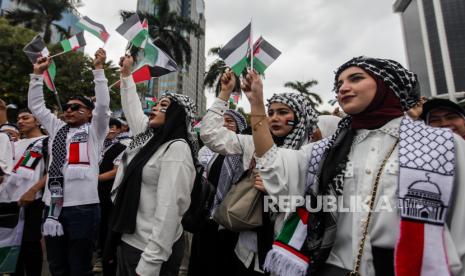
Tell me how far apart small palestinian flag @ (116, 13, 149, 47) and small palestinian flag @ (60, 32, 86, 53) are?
0.75 metres

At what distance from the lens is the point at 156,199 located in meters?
2.11

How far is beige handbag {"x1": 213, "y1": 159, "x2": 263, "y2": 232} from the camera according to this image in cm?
204

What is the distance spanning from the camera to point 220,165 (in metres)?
3.36

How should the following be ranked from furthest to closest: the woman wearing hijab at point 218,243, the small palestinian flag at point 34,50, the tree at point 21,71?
the tree at point 21,71
the small palestinian flag at point 34,50
the woman wearing hijab at point 218,243

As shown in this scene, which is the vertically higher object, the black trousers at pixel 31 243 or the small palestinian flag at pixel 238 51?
the small palestinian flag at pixel 238 51

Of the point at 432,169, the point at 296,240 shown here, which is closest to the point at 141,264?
the point at 296,240

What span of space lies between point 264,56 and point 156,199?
51.4 inches

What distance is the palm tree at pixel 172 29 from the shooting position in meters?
19.5

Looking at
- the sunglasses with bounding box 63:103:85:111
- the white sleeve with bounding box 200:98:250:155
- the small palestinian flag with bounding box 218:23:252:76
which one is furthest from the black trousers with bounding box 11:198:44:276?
the small palestinian flag with bounding box 218:23:252:76

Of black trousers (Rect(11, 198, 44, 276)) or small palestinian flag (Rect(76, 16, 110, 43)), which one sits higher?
small palestinian flag (Rect(76, 16, 110, 43))

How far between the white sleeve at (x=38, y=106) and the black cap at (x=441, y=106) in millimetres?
3606

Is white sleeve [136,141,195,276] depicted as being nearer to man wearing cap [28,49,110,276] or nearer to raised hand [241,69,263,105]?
raised hand [241,69,263,105]

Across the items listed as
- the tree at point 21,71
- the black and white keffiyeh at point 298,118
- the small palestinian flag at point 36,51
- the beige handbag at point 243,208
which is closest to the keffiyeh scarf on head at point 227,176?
the beige handbag at point 243,208

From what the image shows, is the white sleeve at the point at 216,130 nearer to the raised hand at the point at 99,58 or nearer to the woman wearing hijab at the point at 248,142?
the woman wearing hijab at the point at 248,142
